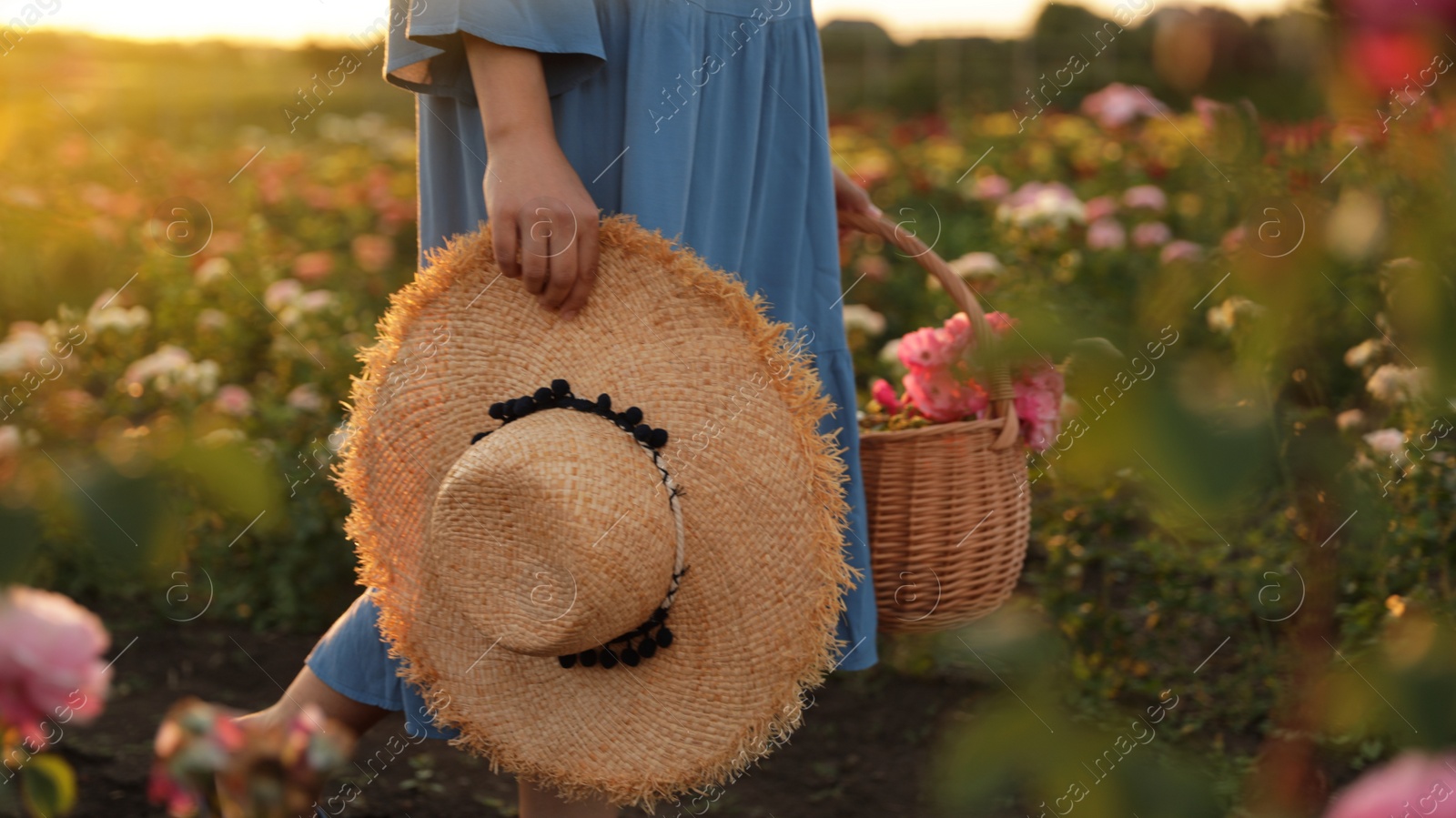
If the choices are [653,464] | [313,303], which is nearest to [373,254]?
[313,303]

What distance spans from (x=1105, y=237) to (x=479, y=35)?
2.42 metres

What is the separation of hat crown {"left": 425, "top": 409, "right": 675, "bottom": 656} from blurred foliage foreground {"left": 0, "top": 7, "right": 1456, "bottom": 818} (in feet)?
0.72

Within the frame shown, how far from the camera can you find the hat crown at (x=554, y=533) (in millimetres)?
1068


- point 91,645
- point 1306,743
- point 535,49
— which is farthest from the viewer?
point 535,49

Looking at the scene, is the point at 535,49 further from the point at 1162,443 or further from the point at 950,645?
the point at 950,645

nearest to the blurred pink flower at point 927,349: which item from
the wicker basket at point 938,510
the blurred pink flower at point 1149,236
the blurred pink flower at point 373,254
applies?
the wicker basket at point 938,510

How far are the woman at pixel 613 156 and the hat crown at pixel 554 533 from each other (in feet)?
0.63

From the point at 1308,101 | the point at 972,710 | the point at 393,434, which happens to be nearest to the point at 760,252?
the point at 393,434

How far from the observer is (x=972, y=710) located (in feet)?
7.23

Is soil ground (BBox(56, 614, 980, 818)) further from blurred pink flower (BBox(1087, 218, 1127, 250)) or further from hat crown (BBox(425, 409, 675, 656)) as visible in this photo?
blurred pink flower (BBox(1087, 218, 1127, 250))

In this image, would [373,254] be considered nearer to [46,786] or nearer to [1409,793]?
[46,786]

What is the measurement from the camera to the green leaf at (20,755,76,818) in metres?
0.56

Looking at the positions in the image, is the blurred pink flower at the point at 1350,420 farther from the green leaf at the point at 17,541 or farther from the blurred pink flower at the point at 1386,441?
the green leaf at the point at 17,541

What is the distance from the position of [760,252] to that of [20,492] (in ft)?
3.16
